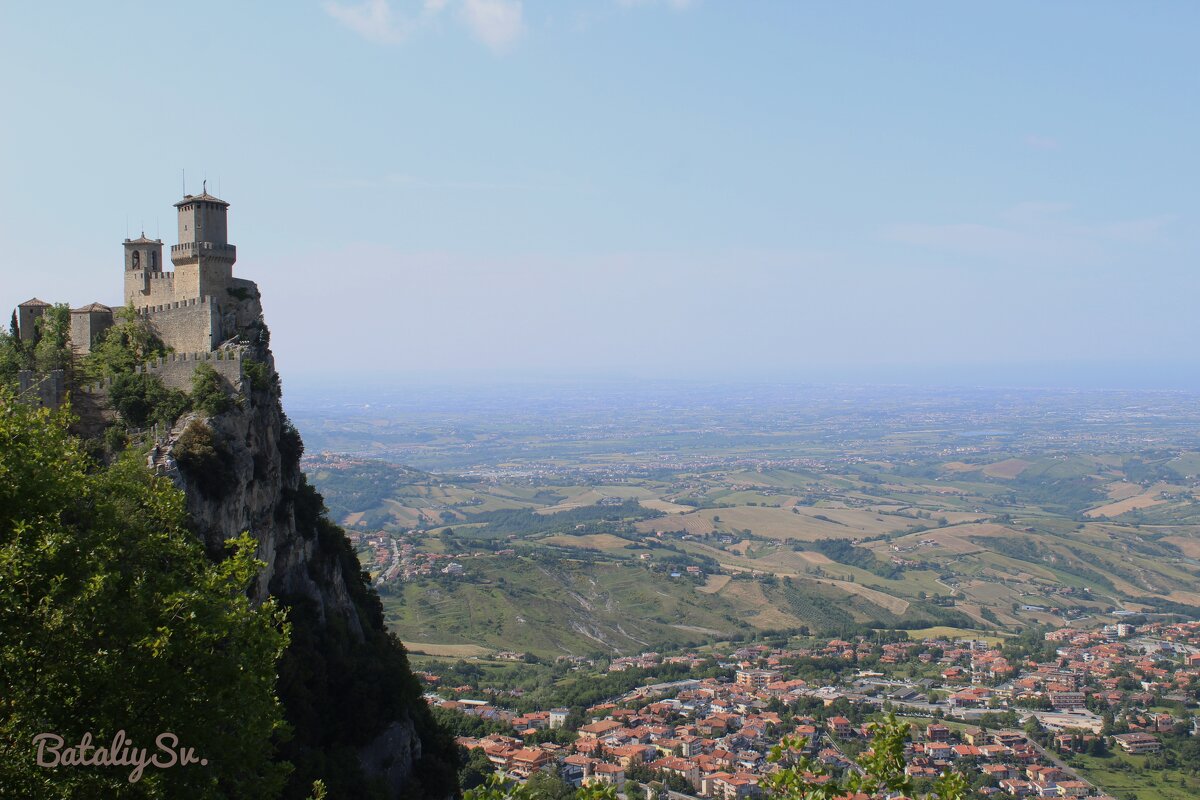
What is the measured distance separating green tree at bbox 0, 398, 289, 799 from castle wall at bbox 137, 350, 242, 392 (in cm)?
1299

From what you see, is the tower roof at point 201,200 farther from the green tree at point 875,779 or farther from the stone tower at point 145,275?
the green tree at point 875,779

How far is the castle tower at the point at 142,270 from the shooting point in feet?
112

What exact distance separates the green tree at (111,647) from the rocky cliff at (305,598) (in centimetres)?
912

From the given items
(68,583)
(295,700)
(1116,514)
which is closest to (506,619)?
(295,700)

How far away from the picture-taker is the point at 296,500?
32625mm

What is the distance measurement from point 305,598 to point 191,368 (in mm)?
7482

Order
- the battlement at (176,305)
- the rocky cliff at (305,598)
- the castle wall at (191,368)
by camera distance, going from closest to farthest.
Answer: the rocky cliff at (305,598)
the castle wall at (191,368)
the battlement at (176,305)

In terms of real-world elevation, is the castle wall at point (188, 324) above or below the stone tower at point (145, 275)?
below

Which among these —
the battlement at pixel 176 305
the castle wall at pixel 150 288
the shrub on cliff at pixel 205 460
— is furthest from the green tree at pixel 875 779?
the castle wall at pixel 150 288

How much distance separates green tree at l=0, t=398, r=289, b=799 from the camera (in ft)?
40.4

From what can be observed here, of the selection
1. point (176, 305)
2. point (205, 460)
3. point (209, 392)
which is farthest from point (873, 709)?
point (205, 460)

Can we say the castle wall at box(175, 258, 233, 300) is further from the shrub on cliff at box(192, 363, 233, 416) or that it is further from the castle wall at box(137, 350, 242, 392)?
the shrub on cliff at box(192, 363, 233, 416)

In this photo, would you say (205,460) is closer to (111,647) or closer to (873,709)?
(111,647)

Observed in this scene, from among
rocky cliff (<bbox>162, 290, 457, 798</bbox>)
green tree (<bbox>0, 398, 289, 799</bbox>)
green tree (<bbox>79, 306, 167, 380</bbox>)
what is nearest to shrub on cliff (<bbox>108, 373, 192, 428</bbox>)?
green tree (<bbox>79, 306, 167, 380</bbox>)
